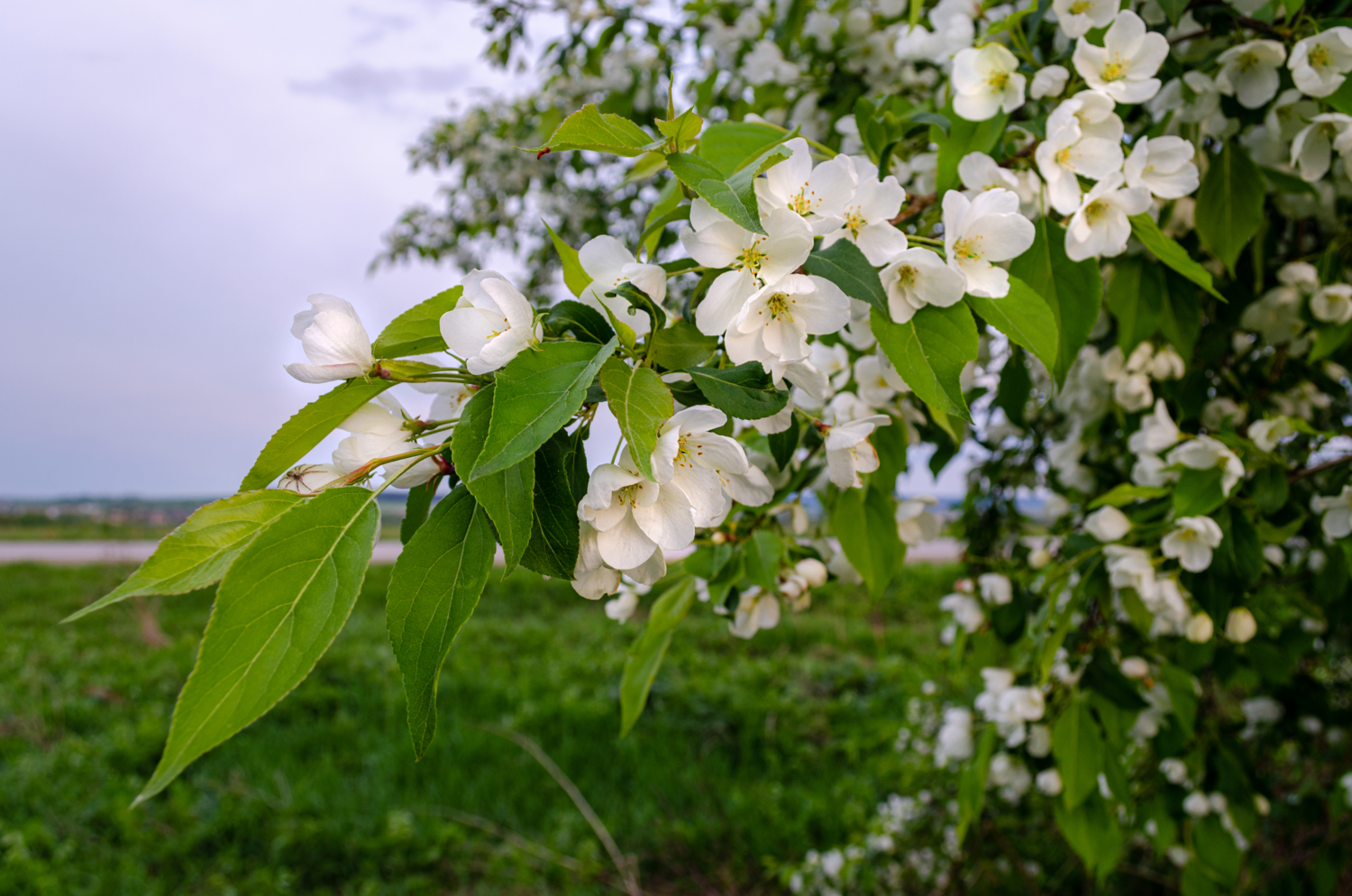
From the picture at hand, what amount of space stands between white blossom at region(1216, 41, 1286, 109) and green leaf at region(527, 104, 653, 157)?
0.97 meters

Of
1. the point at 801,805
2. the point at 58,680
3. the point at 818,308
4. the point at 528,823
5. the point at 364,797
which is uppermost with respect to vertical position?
the point at 818,308

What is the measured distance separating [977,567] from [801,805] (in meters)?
1.82

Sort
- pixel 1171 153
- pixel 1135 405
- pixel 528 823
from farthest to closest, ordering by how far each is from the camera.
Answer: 1. pixel 528 823
2. pixel 1135 405
3. pixel 1171 153

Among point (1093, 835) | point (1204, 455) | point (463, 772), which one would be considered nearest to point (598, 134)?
point (1204, 455)

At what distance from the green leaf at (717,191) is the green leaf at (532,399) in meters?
0.12

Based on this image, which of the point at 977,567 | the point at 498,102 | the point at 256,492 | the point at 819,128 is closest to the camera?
the point at 256,492

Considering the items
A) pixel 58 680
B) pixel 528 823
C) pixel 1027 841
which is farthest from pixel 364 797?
pixel 58 680

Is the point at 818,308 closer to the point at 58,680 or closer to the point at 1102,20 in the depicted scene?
the point at 1102,20

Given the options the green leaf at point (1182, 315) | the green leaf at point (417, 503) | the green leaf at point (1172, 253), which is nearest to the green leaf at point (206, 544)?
the green leaf at point (417, 503)

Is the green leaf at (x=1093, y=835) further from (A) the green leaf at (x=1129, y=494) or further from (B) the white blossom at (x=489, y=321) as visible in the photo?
(B) the white blossom at (x=489, y=321)

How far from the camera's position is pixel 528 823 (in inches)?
130

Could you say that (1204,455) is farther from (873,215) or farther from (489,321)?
(489,321)

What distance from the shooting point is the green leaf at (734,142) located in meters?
0.92

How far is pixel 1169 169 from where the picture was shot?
0.99 m
